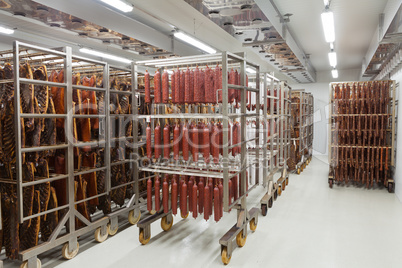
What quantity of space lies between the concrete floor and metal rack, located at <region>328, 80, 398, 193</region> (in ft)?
4.34

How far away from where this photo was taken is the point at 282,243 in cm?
428

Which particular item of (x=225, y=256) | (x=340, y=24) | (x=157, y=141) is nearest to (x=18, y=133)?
(x=157, y=141)

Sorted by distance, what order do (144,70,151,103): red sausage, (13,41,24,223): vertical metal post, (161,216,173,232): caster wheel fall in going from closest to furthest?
(13,41,24,223): vertical metal post
(144,70,151,103): red sausage
(161,216,173,232): caster wheel

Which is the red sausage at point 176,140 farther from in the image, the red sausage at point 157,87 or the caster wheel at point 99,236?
the caster wheel at point 99,236

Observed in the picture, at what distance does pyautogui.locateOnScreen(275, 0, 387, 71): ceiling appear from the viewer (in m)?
6.05

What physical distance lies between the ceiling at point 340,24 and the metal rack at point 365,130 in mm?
1525

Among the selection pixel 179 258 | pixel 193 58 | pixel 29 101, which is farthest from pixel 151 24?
pixel 179 258

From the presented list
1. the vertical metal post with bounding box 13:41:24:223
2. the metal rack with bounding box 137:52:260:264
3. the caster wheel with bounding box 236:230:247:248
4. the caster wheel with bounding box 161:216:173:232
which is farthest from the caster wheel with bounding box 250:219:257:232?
the vertical metal post with bounding box 13:41:24:223

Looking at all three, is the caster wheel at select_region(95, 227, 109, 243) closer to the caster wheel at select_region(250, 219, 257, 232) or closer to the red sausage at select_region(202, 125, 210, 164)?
the red sausage at select_region(202, 125, 210, 164)

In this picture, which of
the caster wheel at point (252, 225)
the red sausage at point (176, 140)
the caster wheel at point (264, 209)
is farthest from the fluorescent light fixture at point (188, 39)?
the caster wheel at point (252, 225)

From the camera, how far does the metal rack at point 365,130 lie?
707cm

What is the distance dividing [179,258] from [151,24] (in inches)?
220

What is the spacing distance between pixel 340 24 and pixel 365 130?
2726mm

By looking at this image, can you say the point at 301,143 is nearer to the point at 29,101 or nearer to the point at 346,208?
the point at 346,208
